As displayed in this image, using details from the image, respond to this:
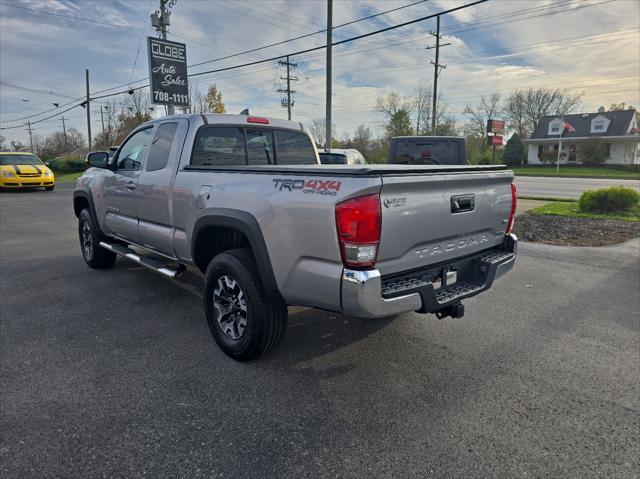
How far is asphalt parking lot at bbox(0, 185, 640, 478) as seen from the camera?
2346 millimetres

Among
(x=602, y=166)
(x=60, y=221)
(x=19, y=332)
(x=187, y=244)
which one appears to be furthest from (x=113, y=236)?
(x=602, y=166)

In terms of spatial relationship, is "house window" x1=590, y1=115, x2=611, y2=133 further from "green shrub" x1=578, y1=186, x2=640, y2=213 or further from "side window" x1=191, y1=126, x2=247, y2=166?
"side window" x1=191, y1=126, x2=247, y2=166

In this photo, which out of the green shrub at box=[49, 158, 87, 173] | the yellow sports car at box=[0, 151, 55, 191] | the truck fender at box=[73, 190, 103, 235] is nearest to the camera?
the truck fender at box=[73, 190, 103, 235]

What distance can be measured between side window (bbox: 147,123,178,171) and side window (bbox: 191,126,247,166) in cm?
37

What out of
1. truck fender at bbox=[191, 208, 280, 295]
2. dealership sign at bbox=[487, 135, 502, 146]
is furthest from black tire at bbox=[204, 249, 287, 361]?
dealership sign at bbox=[487, 135, 502, 146]

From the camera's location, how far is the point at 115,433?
255cm

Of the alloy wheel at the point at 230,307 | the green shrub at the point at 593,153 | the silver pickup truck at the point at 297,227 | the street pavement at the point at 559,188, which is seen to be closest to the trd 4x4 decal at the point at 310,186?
the silver pickup truck at the point at 297,227

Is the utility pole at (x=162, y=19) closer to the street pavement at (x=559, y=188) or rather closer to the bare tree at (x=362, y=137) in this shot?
the street pavement at (x=559, y=188)

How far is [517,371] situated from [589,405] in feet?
1.76

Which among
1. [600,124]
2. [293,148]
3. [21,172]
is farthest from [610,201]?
[600,124]

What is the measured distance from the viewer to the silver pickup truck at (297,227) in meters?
2.57

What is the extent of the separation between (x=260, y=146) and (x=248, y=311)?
2066 millimetres

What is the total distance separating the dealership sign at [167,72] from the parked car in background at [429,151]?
14800 millimetres

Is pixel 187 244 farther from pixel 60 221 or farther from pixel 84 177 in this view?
pixel 60 221
